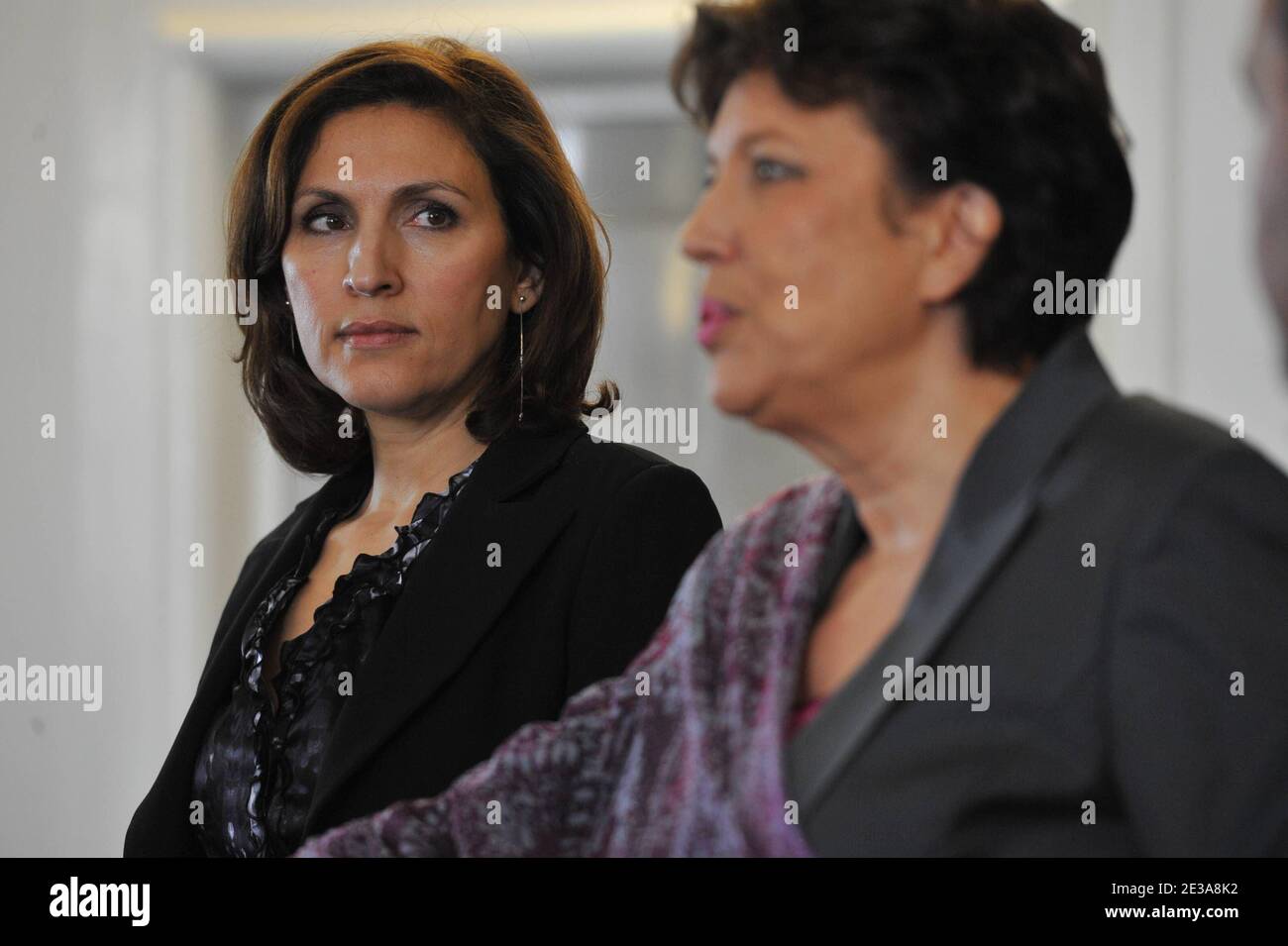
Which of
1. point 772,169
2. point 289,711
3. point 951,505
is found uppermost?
point 772,169

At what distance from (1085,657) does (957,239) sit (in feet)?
1.01

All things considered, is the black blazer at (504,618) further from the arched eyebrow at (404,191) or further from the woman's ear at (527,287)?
the arched eyebrow at (404,191)

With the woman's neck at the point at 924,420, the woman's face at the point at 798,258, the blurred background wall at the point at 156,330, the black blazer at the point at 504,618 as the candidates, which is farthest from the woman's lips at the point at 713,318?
the blurred background wall at the point at 156,330

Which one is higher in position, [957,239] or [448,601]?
[957,239]

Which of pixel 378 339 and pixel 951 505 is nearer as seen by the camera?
pixel 951 505

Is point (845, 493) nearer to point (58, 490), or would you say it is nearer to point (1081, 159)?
point (1081, 159)

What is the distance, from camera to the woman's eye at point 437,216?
4.77ft

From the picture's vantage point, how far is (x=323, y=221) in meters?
1.50

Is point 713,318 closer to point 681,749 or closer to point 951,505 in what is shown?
point 951,505

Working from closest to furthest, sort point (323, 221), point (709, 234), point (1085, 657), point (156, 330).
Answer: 1. point (1085, 657)
2. point (709, 234)
3. point (323, 221)
4. point (156, 330)

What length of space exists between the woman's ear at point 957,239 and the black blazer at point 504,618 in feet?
1.45

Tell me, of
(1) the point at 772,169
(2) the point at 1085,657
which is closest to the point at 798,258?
(1) the point at 772,169

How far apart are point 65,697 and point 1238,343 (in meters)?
1.53

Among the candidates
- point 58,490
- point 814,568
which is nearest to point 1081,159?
point 814,568
